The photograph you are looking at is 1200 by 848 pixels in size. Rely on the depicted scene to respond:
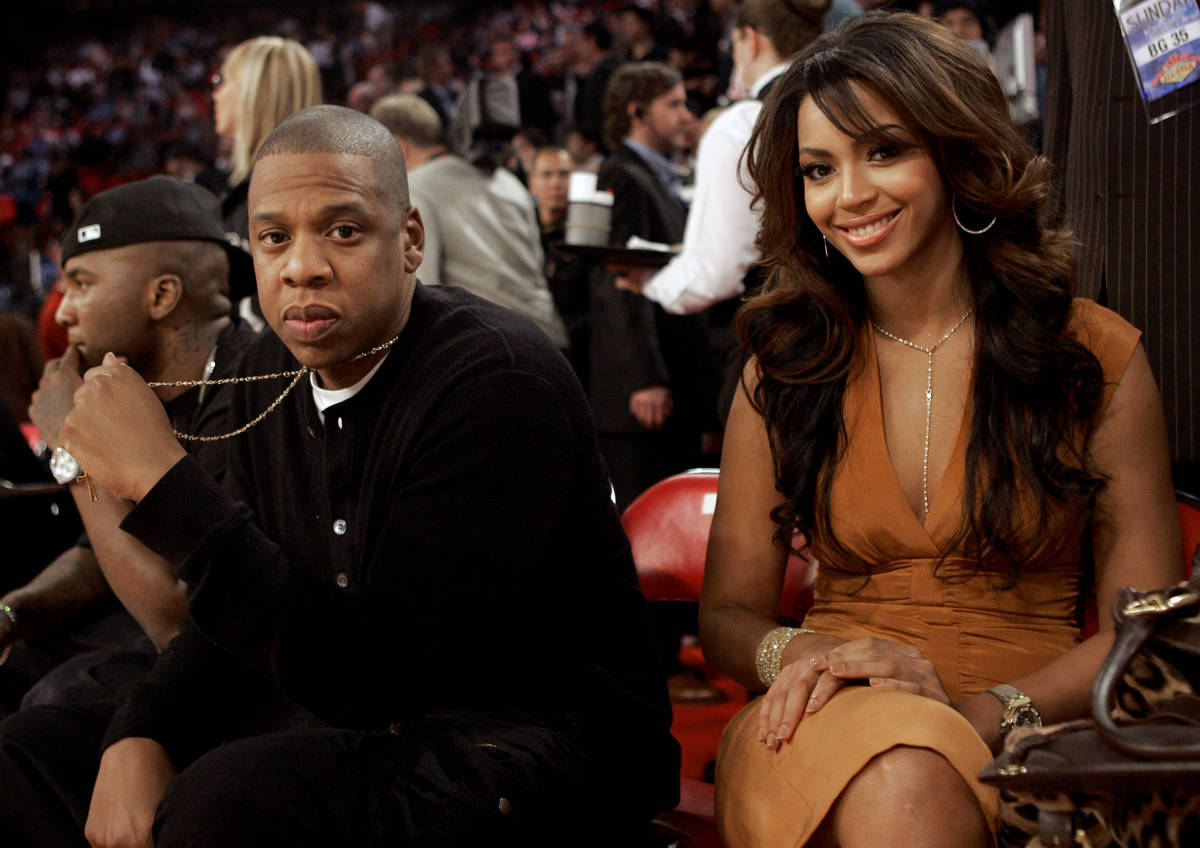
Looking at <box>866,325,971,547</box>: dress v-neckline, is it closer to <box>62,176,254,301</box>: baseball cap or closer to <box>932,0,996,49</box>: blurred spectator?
<box>62,176,254,301</box>: baseball cap

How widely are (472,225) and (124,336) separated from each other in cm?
215

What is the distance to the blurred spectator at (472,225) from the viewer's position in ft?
15.8

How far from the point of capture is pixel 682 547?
247 cm

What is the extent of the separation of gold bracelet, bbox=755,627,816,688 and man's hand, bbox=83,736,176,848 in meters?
0.92

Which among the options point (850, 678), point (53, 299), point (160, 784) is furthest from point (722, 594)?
point (53, 299)

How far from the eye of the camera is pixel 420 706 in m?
1.95

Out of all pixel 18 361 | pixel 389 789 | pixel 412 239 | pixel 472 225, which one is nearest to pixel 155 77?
pixel 18 361

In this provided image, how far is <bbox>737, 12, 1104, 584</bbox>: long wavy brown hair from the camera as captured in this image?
6.64ft

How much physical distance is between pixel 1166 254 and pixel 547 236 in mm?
4124

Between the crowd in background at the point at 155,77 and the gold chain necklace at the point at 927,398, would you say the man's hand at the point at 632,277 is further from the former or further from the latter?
the crowd in background at the point at 155,77

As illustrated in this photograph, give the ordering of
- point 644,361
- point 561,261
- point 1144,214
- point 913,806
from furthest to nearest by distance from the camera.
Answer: point 561,261
point 644,361
point 1144,214
point 913,806

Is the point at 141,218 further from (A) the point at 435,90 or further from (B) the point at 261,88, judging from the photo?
(A) the point at 435,90

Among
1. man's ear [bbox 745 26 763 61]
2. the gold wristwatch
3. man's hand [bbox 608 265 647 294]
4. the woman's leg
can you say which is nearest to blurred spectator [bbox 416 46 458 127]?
man's hand [bbox 608 265 647 294]

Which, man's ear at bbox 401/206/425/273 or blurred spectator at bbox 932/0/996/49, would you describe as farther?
blurred spectator at bbox 932/0/996/49
